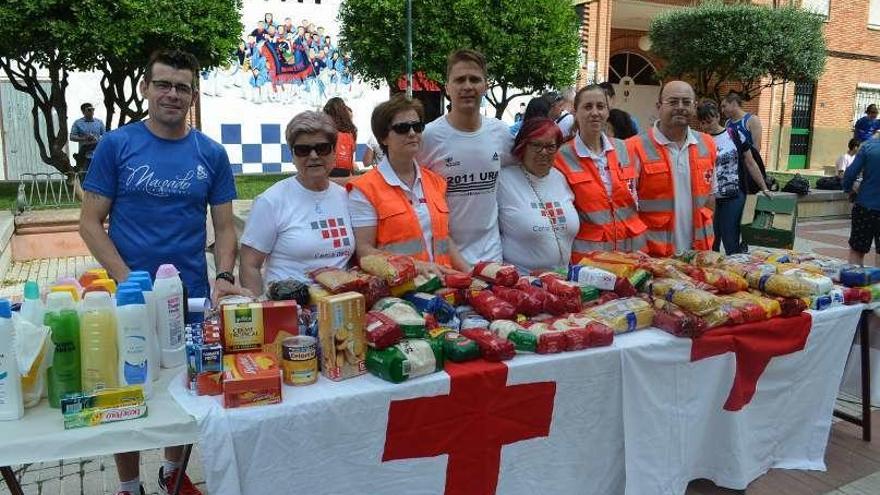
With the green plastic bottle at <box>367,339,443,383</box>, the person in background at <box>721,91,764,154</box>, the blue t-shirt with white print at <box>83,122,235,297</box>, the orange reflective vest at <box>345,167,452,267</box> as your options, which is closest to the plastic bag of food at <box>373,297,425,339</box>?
the green plastic bottle at <box>367,339,443,383</box>

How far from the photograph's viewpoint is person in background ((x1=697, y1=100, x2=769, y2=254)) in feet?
17.9

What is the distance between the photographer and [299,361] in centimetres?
193

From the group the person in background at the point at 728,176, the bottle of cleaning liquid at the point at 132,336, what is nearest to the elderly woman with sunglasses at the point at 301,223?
the bottle of cleaning liquid at the point at 132,336

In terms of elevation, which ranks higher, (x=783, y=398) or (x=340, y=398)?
(x=340, y=398)

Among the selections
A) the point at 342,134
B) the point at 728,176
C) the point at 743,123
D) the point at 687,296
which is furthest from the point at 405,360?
the point at 743,123

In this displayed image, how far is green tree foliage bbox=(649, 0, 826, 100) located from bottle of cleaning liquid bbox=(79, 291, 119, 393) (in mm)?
15746

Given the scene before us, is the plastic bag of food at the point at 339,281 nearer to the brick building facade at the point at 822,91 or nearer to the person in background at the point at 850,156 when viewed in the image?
the person in background at the point at 850,156

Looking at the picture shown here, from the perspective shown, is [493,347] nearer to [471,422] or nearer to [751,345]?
[471,422]

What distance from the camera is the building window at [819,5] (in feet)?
66.5

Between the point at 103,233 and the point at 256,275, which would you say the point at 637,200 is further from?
the point at 103,233

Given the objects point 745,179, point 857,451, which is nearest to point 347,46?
point 745,179

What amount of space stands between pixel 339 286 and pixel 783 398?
6.60 feet

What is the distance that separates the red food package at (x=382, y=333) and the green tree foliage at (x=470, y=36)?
37.5 feet

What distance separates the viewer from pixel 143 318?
1786mm
